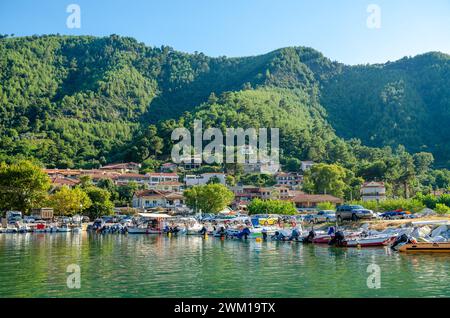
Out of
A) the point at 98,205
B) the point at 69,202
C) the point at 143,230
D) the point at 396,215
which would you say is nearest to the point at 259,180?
the point at 98,205

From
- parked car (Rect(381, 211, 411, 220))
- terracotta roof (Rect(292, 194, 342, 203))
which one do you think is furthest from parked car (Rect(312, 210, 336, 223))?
terracotta roof (Rect(292, 194, 342, 203))

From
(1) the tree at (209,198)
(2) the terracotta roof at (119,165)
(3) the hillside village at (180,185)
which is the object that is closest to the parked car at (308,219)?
(3) the hillside village at (180,185)

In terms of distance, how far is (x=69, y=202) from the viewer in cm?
7712

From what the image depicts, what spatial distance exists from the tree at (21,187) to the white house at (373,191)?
5455 centimetres

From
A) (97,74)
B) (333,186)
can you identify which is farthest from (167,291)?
(97,74)

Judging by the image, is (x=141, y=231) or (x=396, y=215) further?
(x=141, y=231)

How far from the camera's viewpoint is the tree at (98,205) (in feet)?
271

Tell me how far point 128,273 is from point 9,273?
6067 millimetres

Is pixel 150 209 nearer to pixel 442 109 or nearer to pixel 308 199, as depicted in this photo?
pixel 308 199

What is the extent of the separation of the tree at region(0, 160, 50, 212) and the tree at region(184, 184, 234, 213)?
74.6 feet

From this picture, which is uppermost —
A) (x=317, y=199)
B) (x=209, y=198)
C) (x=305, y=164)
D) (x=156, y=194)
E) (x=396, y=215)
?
(x=305, y=164)

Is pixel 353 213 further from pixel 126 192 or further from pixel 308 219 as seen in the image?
pixel 126 192

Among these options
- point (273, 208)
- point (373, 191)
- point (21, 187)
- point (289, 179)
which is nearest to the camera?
point (273, 208)

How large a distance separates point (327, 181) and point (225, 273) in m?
70.3
